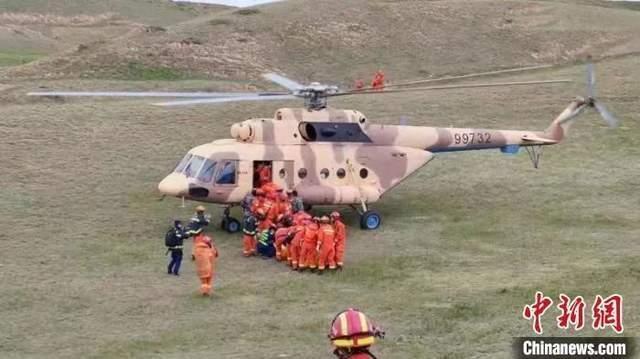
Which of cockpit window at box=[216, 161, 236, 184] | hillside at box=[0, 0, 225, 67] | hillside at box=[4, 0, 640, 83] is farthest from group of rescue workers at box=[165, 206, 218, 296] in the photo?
hillside at box=[0, 0, 225, 67]

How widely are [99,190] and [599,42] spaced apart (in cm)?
3205

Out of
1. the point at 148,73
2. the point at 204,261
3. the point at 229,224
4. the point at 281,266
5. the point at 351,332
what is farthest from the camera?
the point at 148,73

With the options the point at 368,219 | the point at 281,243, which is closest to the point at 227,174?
the point at 281,243

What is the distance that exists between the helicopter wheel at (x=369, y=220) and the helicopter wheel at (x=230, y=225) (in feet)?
8.73

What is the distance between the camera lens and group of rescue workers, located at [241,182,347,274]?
17.5m

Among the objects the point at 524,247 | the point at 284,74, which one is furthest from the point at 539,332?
the point at 284,74

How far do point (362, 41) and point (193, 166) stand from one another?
28.4 meters

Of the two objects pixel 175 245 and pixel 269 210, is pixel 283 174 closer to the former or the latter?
pixel 269 210

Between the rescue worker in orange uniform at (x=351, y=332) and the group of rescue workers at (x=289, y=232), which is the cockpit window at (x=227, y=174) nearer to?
the group of rescue workers at (x=289, y=232)

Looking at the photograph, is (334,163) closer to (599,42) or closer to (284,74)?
(284,74)

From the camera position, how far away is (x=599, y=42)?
48.5 meters

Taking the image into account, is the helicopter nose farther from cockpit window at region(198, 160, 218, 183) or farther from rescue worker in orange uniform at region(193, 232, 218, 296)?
rescue worker in orange uniform at region(193, 232, 218, 296)

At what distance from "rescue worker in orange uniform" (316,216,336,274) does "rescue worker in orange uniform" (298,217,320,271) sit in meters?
0.08

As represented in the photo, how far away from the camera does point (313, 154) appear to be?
21.2m
